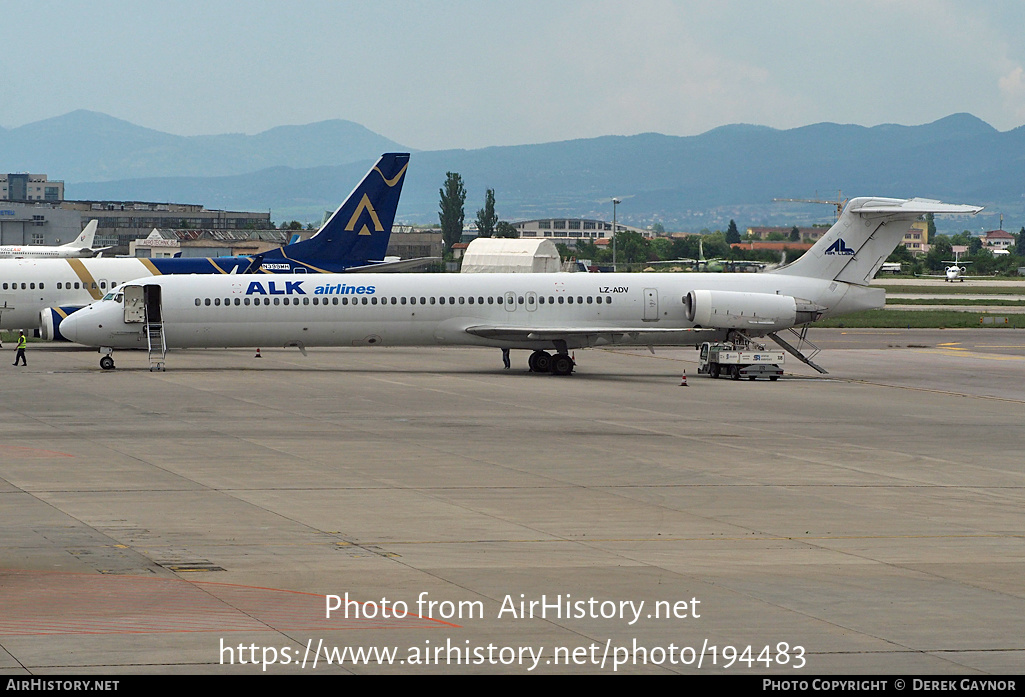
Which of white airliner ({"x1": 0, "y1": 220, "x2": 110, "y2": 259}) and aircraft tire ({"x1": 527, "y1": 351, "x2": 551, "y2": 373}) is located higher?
white airliner ({"x1": 0, "y1": 220, "x2": 110, "y2": 259})

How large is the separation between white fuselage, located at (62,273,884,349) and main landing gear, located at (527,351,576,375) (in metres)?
0.53

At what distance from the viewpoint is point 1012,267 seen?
193m

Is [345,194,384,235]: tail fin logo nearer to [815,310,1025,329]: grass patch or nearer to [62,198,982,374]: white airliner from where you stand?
[62,198,982,374]: white airliner

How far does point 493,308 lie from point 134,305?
13.2 meters

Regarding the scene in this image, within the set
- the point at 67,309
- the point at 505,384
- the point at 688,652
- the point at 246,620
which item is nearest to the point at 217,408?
the point at 505,384

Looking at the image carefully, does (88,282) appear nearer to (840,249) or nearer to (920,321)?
(840,249)

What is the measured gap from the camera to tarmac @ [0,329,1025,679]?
12547 millimetres

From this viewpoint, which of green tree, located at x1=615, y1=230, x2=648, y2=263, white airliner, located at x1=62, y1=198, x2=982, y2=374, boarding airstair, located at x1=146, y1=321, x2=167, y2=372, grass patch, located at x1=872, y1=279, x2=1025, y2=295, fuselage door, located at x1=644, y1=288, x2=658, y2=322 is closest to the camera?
white airliner, located at x1=62, y1=198, x2=982, y2=374

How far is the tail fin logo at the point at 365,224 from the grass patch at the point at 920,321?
92.8 feet

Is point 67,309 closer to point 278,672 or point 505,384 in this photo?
point 505,384

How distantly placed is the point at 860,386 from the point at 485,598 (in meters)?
32.1

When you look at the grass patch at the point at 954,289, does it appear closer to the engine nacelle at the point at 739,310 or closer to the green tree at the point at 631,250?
Result: the green tree at the point at 631,250

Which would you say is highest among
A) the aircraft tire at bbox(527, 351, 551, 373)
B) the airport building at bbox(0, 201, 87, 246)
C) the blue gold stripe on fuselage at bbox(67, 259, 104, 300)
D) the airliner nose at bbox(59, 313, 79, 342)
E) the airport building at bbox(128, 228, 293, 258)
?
the airport building at bbox(0, 201, 87, 246)

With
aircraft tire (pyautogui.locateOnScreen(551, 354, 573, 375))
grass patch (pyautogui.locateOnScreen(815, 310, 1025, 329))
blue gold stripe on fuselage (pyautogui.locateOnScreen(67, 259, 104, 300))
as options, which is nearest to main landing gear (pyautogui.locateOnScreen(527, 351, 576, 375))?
aircraft tire (pyautogui.locateOnScreen(551, 354, 573, 375))
